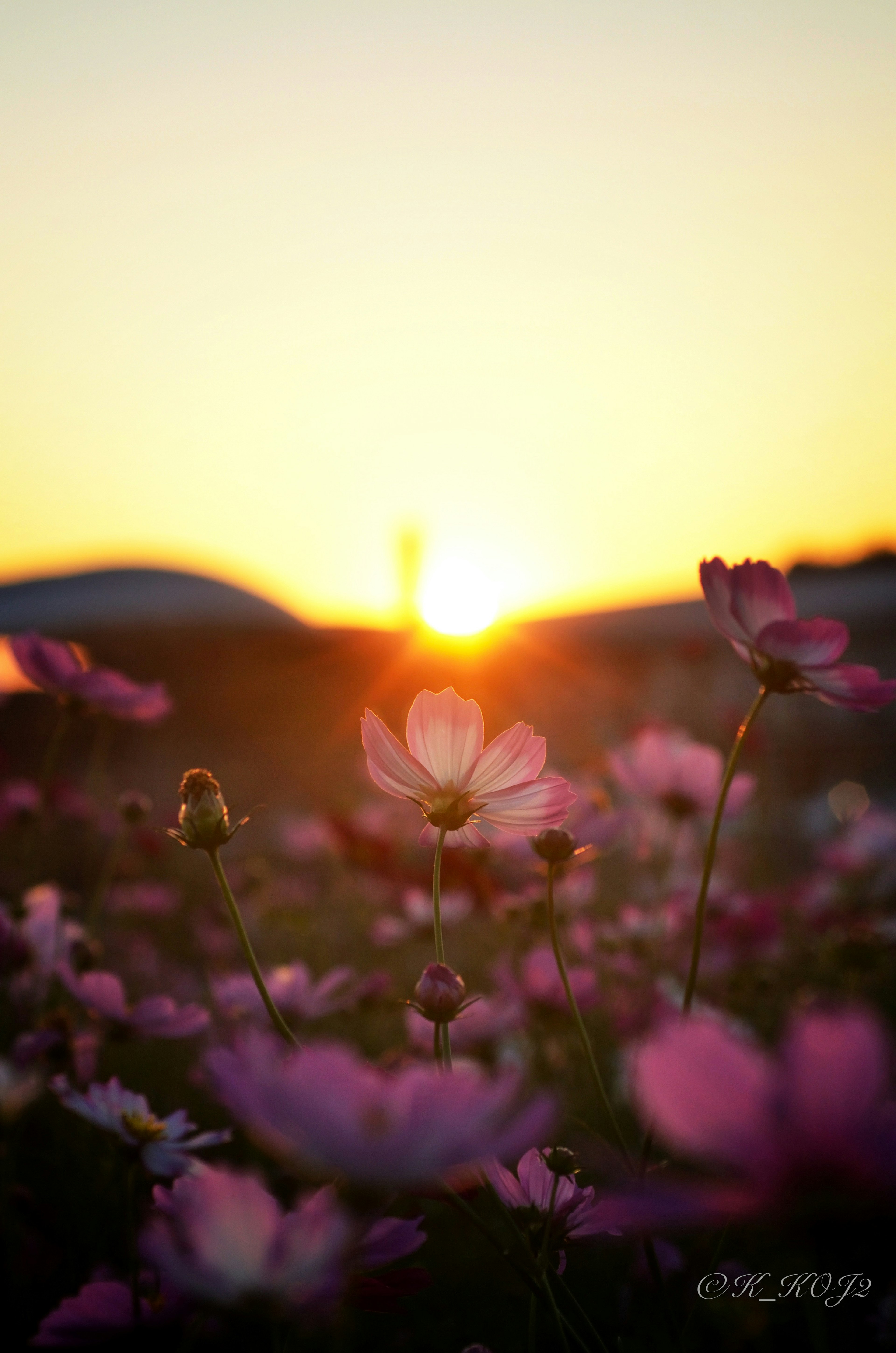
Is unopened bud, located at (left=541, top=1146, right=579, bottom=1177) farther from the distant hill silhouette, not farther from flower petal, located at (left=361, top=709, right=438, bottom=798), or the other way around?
the distant hill silhouette

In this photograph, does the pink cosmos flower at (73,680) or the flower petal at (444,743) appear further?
the pink cosmos flower at (73,680)

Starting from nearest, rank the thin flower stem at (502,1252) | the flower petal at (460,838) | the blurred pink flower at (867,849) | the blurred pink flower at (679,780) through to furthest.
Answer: the thin flower stem at (502,1252)
the flower petal at (460,838)
the blurred pink flower at (679,780)
the blurred pink flower at (867,849)

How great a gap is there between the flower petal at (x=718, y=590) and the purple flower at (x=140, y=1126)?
15.4 inches

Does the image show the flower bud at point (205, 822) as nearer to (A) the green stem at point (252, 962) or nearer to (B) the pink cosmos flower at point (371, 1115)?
(A) the green stem at point (252, 962)

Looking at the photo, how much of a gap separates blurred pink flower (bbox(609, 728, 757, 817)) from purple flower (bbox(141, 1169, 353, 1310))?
2.39 ft

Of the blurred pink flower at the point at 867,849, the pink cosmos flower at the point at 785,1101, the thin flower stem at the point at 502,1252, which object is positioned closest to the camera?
the pink cosmos flower at the point at 785,1101

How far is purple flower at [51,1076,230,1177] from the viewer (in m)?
0.56

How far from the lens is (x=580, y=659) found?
5.92m

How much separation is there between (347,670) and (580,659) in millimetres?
1499

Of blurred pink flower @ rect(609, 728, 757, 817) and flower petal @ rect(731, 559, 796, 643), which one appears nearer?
flower petal @ rect(731, 559, 796, 643)

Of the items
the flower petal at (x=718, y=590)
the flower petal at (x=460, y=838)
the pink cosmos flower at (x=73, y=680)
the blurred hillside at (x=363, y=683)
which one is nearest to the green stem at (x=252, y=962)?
the flower petal at (x=460, y=838)

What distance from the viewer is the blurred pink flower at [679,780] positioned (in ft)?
3.29

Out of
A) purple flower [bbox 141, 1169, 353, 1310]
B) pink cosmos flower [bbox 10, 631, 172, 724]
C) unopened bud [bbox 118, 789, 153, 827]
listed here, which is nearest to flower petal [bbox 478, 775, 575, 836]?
purple flower [bbox 141, 1169, 353, 1310]

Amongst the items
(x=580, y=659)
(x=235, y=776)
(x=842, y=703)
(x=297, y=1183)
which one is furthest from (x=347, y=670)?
(x=842, y=703)
